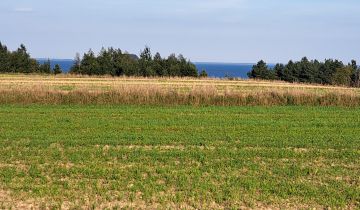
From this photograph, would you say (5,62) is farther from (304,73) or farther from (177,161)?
(177,161)

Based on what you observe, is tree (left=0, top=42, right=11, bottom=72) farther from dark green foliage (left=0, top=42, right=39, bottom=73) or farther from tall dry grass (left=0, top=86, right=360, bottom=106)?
tall dry grass (left=0, top=86, right=360, bottom=106)

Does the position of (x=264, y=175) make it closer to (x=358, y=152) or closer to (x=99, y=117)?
(x=358, y=152)

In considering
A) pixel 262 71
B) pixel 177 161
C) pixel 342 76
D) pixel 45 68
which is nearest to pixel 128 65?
pixel 45 68

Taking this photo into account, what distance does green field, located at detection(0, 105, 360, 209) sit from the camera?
7.78 metres

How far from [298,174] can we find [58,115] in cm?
1193

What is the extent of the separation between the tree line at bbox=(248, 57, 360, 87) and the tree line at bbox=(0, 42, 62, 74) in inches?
1286

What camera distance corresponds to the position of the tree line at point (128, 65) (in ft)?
225

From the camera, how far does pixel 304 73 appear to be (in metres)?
83.2

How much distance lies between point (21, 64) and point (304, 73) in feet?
154

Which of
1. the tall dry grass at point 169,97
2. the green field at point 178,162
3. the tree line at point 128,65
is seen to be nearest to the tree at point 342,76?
the tree line at point 128,65

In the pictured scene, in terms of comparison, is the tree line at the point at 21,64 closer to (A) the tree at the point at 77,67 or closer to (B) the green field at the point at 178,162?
(A) the tree at the point at 77,67

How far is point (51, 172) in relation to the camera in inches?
369

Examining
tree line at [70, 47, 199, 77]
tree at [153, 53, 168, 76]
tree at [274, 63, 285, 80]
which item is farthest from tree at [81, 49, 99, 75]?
tree at [274, 63, 285, 80]

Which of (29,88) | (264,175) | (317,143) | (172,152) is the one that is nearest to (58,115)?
(29,88)
